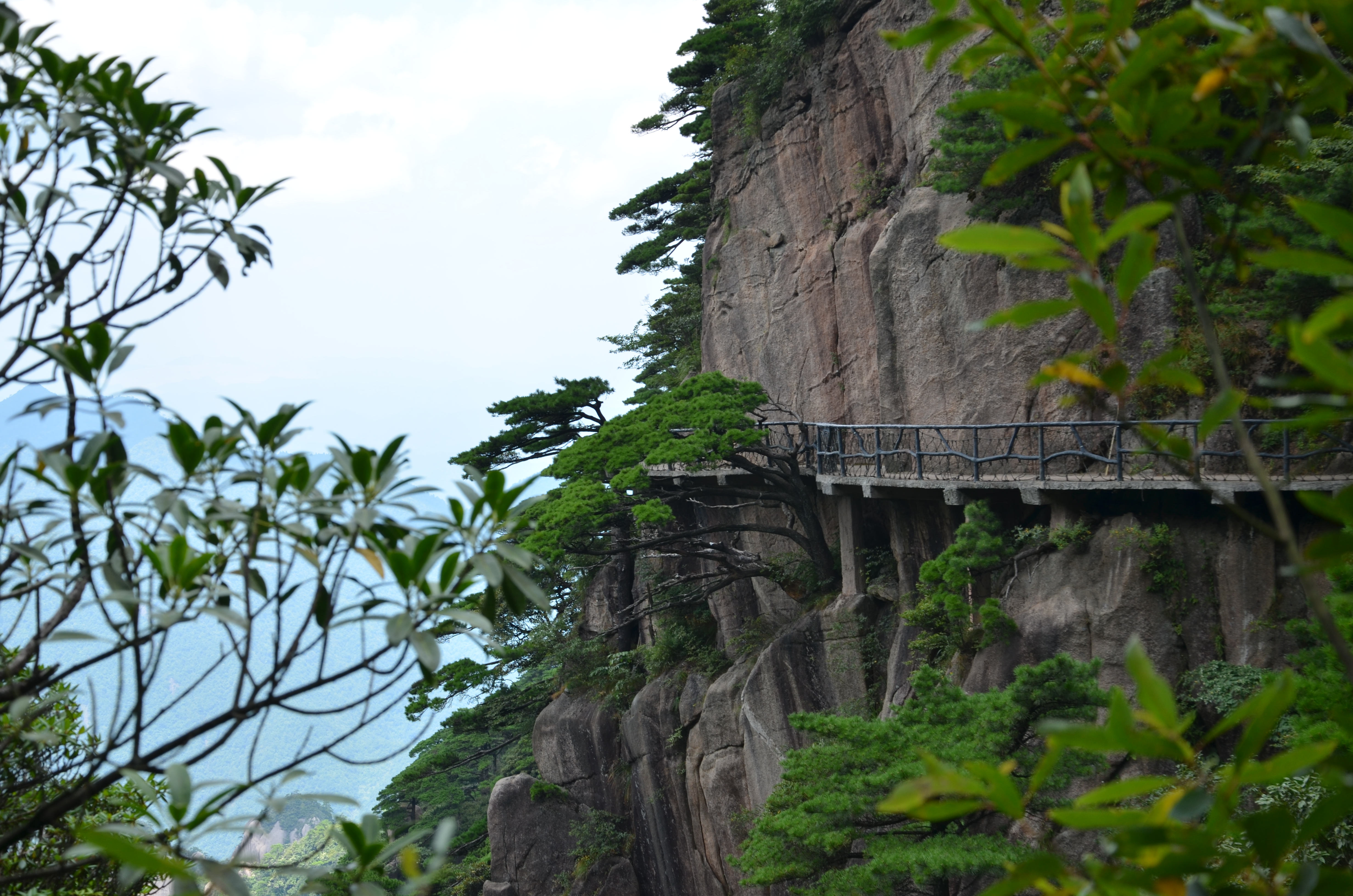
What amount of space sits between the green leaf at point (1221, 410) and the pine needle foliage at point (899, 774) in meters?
5.30

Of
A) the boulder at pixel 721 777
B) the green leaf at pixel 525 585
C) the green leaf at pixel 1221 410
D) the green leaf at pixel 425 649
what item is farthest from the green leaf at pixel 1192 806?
the boulder at pixel 721 777

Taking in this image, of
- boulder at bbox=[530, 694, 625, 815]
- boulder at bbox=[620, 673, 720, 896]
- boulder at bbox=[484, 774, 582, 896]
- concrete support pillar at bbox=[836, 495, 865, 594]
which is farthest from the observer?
boulder at bbox=[530, 694, 625, 815]

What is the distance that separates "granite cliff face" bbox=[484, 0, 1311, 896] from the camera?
843cm

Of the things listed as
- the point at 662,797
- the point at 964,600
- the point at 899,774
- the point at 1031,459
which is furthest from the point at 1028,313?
the point at 662,797

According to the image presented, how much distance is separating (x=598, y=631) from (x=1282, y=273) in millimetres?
14479

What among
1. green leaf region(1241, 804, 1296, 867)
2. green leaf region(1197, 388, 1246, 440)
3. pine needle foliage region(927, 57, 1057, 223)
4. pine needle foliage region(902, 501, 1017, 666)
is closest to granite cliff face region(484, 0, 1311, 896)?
pine needle foliage region(902, 501, 1017, 666)

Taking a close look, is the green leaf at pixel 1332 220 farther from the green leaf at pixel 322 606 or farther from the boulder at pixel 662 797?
the boulder at pixel 662 797

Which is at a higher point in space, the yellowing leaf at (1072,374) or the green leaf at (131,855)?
the yellowing leaf at (1072,374)

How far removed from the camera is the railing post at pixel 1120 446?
25.0 feet

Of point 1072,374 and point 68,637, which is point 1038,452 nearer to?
point 1072,374

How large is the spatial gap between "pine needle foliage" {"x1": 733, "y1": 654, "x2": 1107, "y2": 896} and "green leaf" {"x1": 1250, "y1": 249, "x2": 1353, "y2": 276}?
5.32 meters

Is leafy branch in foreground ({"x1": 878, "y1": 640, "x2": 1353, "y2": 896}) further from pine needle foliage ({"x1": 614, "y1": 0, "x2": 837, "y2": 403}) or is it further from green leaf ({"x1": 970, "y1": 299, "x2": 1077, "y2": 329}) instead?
pine needle foliage ({"x1": 614, "y1": 0, "x2": 837, "y2": 403})

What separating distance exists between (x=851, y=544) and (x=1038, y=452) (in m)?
3.12

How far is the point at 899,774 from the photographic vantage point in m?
6.07
